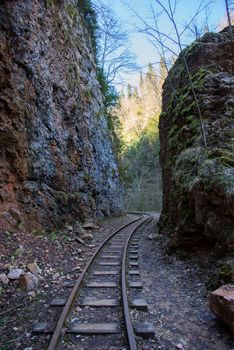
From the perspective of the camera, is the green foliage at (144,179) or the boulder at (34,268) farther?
the green foliage at (144,179)

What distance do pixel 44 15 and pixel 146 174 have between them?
80.7 feet

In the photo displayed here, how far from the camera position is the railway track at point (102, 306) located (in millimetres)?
3922

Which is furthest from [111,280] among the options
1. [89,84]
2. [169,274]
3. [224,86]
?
[89,84]

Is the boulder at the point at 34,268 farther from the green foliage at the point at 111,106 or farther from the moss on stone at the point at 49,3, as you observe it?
the green foliage at the point at 111,106

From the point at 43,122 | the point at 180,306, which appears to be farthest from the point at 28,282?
the point at 43,122

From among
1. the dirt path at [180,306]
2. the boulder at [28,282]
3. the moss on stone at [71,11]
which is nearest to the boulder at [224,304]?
the dirt path at [180,306]

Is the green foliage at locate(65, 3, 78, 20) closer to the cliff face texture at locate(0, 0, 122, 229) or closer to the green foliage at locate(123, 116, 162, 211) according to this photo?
the cliff face texture at locate(0, 0, 122, 229)

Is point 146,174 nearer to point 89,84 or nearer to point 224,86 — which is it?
point 89,84

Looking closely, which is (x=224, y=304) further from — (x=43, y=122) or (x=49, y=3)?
(x=49, y=3)

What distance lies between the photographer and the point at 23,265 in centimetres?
628

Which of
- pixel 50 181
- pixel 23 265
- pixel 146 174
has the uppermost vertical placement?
pixel 146 174

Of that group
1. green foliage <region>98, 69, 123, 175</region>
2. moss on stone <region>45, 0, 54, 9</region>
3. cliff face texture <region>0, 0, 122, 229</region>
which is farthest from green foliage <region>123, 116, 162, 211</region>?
moss on stone <region>45, 0, 54, 9</region>

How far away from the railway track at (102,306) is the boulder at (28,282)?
2.18ft

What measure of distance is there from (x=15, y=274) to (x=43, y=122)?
615 cm
